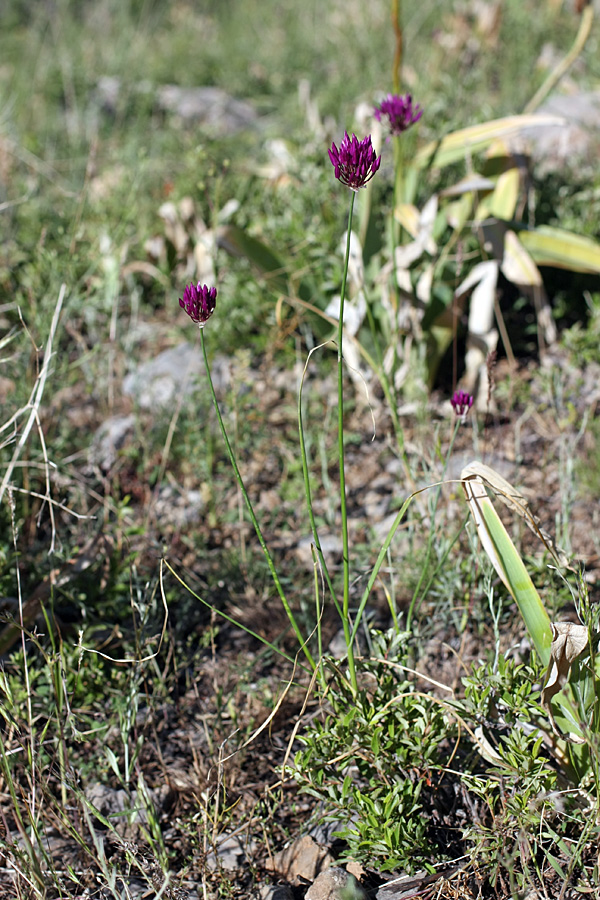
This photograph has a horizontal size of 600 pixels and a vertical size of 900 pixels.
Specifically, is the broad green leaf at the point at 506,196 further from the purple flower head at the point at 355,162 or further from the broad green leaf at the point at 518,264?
the purple flower head at the point at 355,162

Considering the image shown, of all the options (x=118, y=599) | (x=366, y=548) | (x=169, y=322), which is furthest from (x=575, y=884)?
(x=169, y=322)

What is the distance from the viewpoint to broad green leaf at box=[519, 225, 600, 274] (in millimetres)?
2486

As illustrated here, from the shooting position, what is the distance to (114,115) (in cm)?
553

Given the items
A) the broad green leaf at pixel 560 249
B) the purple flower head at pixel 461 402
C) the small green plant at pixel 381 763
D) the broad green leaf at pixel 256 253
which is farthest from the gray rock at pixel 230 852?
the broad green leaf at pixel 560 249

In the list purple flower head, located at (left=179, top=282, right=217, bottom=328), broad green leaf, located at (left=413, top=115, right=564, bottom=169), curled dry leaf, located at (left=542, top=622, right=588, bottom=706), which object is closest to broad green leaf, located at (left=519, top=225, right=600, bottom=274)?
broad green leaf, located at (left=413, top=115, right=564, bottom=169)

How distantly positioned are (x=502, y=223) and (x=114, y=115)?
406cm

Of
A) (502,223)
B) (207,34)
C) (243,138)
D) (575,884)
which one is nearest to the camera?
(575,884)

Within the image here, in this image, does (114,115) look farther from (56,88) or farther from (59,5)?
(59,5)

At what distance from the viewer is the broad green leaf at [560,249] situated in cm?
249

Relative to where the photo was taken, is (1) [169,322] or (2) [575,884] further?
(1) [169,322]

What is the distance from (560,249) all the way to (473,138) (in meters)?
0.50

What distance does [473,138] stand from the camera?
2600 mm

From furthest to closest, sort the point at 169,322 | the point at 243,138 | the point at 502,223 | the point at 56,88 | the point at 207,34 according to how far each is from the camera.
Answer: the point at 207,34
the point at 56,88
the point at 243,138
the point at 169,322
the point at 502,223

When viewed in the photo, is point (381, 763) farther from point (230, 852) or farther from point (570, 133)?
point (570, 133)
